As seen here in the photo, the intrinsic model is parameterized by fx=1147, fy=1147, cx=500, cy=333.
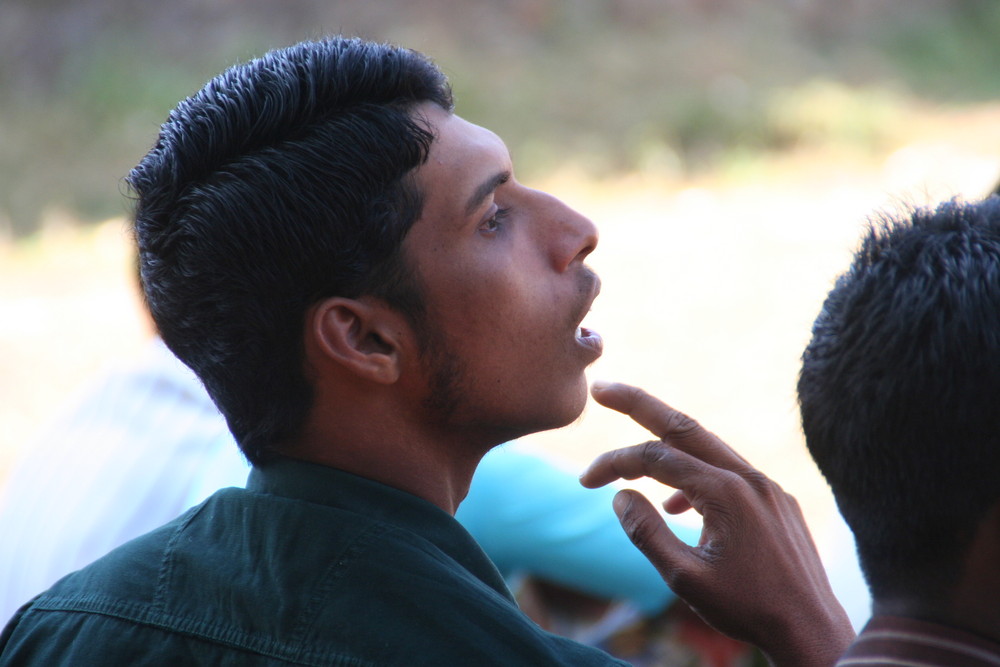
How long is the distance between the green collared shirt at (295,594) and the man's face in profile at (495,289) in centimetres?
19

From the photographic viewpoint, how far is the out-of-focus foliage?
11.3 meters

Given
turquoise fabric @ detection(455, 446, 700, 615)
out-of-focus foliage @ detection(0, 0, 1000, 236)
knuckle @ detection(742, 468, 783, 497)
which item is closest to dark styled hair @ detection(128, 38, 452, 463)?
knuckle @ detection(742, 468, 783, 497)

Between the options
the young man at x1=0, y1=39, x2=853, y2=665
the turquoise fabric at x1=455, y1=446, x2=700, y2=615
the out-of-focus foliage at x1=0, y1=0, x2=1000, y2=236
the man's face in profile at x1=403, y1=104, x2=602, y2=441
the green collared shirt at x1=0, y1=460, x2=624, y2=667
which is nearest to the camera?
the green collared shirt at x1=0, y1=460, x2=624, y2=667

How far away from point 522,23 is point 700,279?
27.9ft

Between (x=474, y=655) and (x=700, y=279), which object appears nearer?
(x=474, y=655)

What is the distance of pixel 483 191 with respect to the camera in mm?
1612

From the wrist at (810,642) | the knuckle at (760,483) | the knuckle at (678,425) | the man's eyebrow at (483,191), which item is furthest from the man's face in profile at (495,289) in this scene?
the wrist at (810,642)

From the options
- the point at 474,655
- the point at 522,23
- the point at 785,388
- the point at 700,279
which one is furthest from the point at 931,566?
the point at 522,23

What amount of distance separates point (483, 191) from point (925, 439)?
702 mm

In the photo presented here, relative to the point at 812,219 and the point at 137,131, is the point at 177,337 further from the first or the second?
the point at 137,131

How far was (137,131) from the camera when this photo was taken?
1208 centimetres

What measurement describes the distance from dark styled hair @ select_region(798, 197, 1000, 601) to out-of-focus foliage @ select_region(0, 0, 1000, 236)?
9375 millimetres

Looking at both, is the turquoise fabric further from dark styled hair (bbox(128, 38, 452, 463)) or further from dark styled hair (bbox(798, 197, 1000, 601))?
dark styled hair (bbox(798, 197, 1000, 601))

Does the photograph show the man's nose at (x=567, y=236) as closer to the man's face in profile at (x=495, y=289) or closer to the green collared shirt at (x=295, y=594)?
the man's face in profile at (x=495, y=289)
